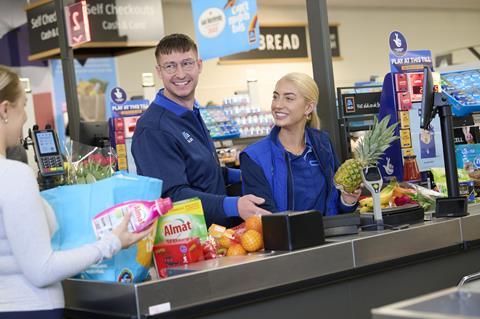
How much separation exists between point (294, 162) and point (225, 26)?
331 cm

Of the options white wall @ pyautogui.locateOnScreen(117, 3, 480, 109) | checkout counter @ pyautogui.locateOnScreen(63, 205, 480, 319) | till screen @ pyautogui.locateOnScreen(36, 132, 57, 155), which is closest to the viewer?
checkout counter @ pyautogui.locateOnScreen(63, 205, 480, 319)

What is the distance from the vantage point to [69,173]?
9.80 feet

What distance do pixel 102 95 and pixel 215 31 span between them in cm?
589

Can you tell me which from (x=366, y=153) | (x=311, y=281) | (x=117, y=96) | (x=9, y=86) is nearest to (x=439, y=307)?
(x=311, y=281)

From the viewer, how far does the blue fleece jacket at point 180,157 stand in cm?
324

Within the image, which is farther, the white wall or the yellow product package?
the white wall

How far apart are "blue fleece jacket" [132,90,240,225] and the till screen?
1.38m

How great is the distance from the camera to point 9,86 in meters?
2.23

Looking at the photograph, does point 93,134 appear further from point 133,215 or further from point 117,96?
point 133,215

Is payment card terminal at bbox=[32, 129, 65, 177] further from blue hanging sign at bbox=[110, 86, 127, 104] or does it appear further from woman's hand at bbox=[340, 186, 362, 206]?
blue hanging sign at bbox=[110, 86, 127, 104]

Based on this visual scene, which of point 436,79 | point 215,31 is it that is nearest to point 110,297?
point 436,79

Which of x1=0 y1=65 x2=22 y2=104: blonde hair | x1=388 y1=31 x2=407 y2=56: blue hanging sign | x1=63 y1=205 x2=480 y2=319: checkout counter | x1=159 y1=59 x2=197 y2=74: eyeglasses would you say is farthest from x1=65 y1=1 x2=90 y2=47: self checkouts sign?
x1=0 y1=65 x2=22 y2=104: blonde hair

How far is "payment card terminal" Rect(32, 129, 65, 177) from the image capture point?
4.33m

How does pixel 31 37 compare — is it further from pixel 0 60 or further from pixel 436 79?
pixel 436 79
